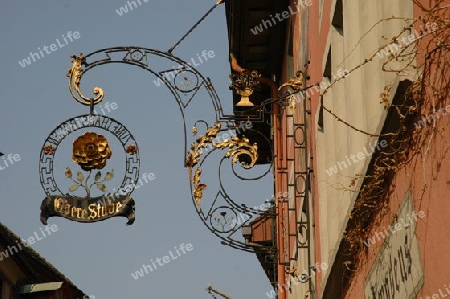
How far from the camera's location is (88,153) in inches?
569

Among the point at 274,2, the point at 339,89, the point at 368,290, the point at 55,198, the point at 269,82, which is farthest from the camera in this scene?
the point at 269,82

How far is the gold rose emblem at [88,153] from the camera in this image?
47.2ft

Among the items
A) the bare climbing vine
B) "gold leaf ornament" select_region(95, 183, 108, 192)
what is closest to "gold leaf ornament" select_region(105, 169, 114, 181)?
"gold leaf ornament" select_region(95, 183, 108, 192)

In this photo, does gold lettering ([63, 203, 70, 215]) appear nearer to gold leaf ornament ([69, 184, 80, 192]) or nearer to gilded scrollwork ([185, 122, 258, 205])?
gold leaf ornament ([69, 184, 80, 192])

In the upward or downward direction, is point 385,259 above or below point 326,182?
below

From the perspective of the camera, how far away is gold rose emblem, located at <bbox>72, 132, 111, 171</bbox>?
14398 millimetres

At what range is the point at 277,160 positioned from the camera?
25.5 metres

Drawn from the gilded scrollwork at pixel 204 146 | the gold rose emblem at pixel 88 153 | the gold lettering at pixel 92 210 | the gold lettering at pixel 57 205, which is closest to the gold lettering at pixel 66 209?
the gold lettering at pixel 57 205

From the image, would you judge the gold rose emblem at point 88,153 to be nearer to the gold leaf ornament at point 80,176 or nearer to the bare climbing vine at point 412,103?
the gold leaf ornament at point 80,176

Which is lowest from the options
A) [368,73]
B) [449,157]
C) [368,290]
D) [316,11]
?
[368,290]

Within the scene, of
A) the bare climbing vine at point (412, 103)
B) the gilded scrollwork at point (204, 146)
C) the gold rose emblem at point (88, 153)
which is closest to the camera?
the bare climbing vine at point (412, 103)

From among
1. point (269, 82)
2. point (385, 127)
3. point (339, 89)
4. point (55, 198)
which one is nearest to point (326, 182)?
point (339, 89)

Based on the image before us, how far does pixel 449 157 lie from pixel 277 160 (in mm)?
17508

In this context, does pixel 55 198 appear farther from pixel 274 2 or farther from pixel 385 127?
pixel 274 2
